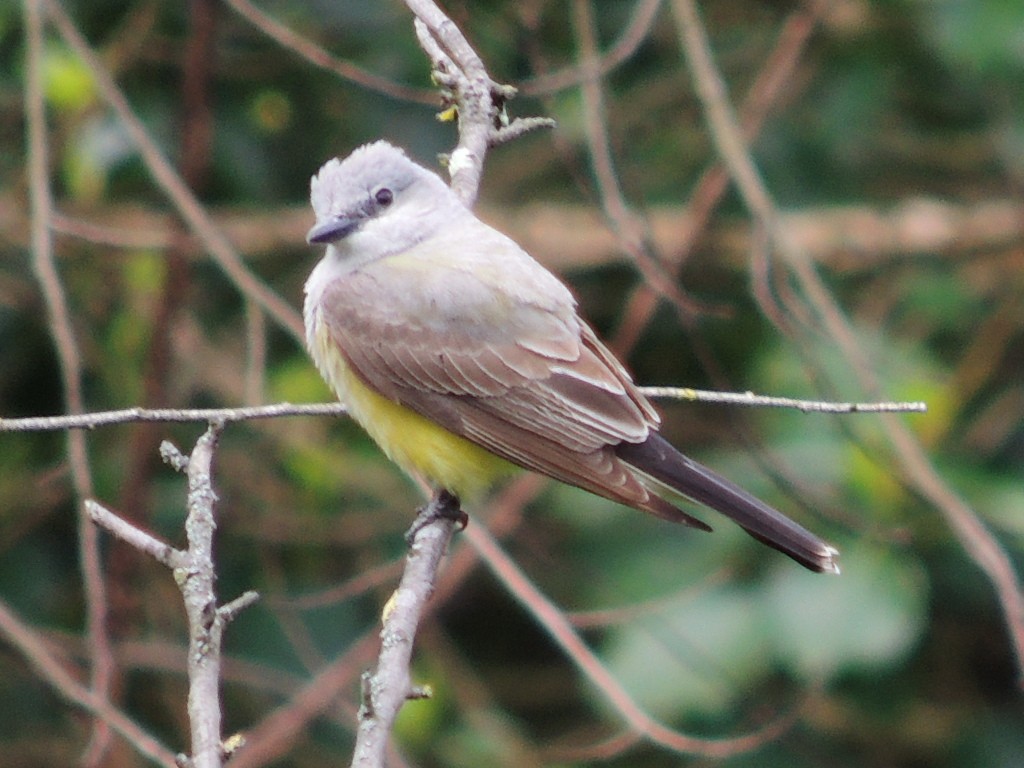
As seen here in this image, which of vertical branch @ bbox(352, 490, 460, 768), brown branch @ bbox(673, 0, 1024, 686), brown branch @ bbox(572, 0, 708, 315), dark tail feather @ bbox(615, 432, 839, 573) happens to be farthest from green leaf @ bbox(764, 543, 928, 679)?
vertical branch @ bbox(352, 490, 460, 768)

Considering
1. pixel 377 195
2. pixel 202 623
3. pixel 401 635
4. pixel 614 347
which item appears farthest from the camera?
pixel 614 347

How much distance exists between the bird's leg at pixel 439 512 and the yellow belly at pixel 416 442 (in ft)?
0.07

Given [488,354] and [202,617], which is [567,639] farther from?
[202,617]

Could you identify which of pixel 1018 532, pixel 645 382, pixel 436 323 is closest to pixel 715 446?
pixel 645 382

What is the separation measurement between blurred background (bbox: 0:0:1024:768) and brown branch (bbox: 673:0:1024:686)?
0.25 ft

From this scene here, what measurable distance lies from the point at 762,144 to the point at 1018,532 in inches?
75.9

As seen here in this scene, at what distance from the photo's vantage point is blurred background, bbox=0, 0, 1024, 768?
457 centimetres

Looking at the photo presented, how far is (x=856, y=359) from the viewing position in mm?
4008

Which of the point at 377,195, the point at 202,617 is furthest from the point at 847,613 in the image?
the point at 202,617

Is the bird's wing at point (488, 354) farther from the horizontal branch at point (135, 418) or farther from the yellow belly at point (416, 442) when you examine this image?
the horizontal branch at point (135, 418)

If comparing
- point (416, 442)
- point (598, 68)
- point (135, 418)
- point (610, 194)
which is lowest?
point (135, 418)

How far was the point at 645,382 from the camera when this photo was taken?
5.71 metres

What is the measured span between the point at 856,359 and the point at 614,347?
4.32 feet

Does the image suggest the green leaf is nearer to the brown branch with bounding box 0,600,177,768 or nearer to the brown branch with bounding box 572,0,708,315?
the brown branch with bounding box 572,0,708,315
